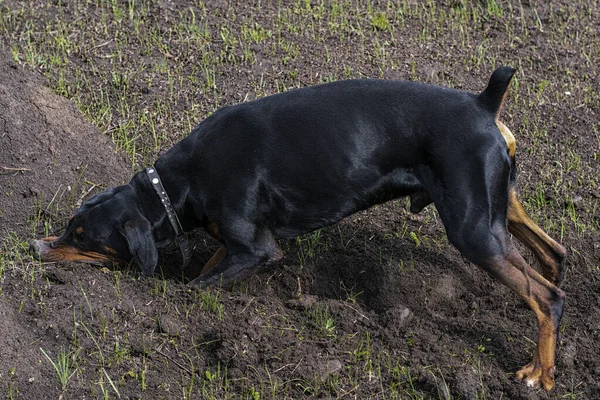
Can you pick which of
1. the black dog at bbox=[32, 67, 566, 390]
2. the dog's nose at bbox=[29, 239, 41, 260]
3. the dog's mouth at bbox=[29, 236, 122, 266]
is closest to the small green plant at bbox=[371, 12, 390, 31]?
the black dog at bbox=[32, 67, 566, 390]

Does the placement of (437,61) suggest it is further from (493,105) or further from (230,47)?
(493,105)

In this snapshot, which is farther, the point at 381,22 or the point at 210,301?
the point at 381,22

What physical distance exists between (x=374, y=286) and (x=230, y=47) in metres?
3.27

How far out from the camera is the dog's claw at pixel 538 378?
212 inches

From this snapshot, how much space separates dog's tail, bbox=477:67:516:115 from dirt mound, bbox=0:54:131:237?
9.48 ft

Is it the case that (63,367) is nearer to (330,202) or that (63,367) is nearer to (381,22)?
(330,202)

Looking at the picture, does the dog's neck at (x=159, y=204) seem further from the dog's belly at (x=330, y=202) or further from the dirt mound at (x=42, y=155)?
the dirt mound at (x=42, y=155)

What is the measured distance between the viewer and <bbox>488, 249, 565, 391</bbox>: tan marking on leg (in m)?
5.41

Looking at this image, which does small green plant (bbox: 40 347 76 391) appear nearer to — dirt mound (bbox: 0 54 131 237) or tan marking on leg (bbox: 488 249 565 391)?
dirt mound (bbox: 0 54 131 237)

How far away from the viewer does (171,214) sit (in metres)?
5.98

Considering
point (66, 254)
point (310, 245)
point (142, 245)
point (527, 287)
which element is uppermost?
point (142, 245)

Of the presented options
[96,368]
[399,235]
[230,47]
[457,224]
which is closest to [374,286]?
[399,235]

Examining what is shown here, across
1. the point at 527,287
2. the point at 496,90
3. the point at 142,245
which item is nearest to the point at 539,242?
the point at 527,287

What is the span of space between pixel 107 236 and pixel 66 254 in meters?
0.31
